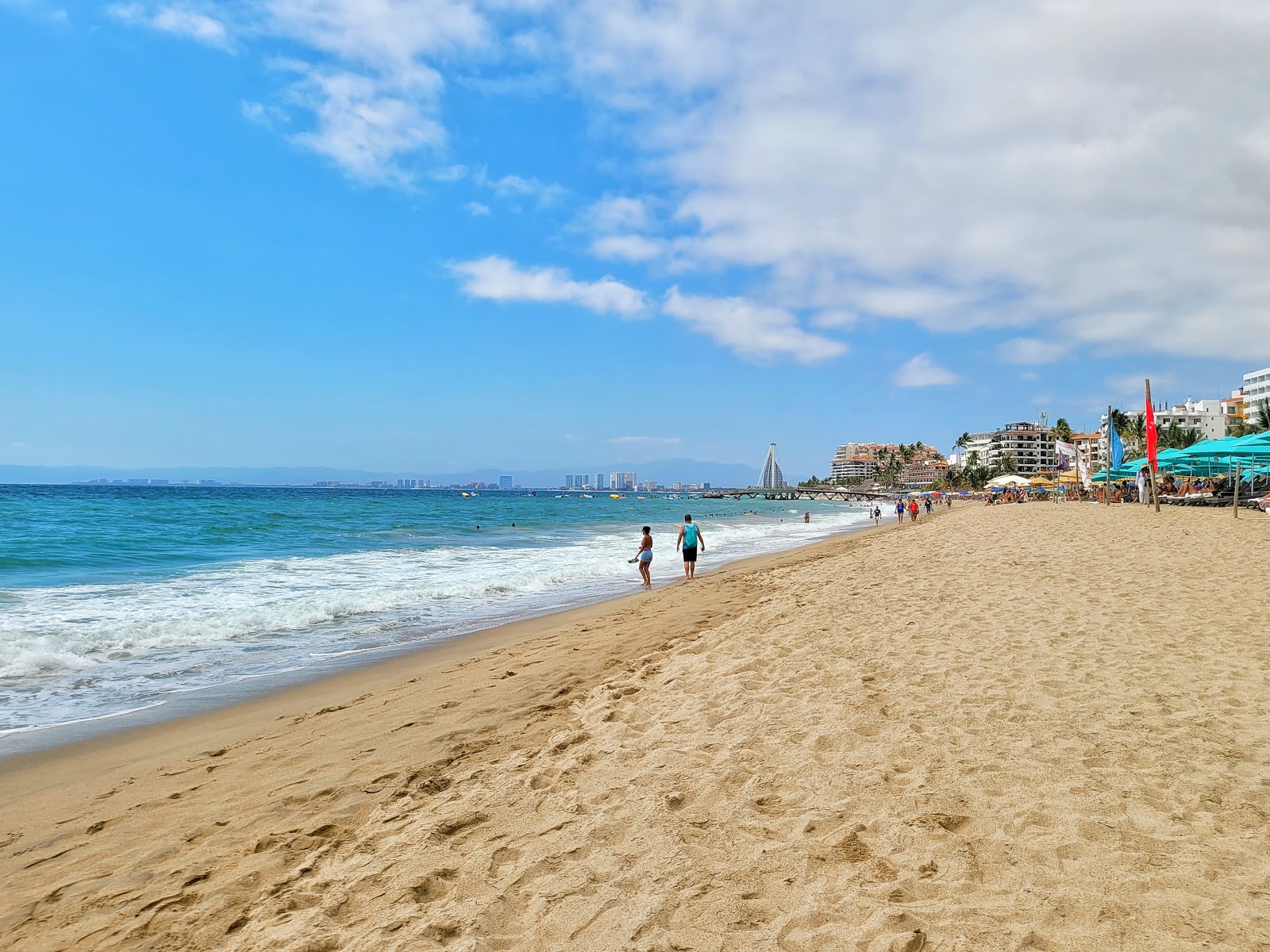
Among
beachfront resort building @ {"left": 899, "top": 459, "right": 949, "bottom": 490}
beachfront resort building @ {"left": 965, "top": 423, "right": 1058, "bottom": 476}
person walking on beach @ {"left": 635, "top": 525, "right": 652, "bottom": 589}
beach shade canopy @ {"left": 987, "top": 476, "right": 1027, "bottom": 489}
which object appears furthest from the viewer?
beachfront resort building @ {"left": 899, "top": 459, "right": 949, "bottom": 490}

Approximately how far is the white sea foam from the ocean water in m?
0.03

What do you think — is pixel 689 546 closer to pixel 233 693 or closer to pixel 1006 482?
pixel 233 693

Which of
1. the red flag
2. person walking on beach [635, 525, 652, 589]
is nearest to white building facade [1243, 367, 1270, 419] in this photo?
the red flag

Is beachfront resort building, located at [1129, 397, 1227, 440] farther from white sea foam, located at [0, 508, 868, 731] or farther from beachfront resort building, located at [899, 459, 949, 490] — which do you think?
white sea foam, located at [0, 508, 868, 731]

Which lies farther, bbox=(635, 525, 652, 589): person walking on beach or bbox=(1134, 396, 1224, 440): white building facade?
bbox=(1134, 396, 1224, 440): white building facade

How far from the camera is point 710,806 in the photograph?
3.51 metres

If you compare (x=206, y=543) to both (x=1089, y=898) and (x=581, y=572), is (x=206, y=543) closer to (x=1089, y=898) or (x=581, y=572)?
(x=581, y=572)

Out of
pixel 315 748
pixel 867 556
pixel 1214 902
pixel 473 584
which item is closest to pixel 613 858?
pixel 1214 902

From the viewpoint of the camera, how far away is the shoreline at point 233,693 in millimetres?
5781

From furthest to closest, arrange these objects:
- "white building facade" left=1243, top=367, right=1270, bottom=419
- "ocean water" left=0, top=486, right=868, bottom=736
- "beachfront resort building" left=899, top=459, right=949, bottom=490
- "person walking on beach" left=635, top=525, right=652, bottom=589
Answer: "beachfront resort building" left=899, top=459, right=949, bottom=490 → "white building facade" left=1243, top=367, right=1270, bottom=419 → "person walking on beach" left=635, top=525, right=652, bottom=589 → "ocean water" left=0, top=486, right=868, bottom=736

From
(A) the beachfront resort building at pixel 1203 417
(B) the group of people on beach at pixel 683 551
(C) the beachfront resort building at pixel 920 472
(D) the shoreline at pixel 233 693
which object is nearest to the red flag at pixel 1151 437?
(B) the group of people on beach at pixel 683 551

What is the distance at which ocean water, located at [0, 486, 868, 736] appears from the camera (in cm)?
794

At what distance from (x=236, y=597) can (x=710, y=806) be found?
12.3 metres

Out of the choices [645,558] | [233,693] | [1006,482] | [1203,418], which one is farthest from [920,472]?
A: [233,693]
